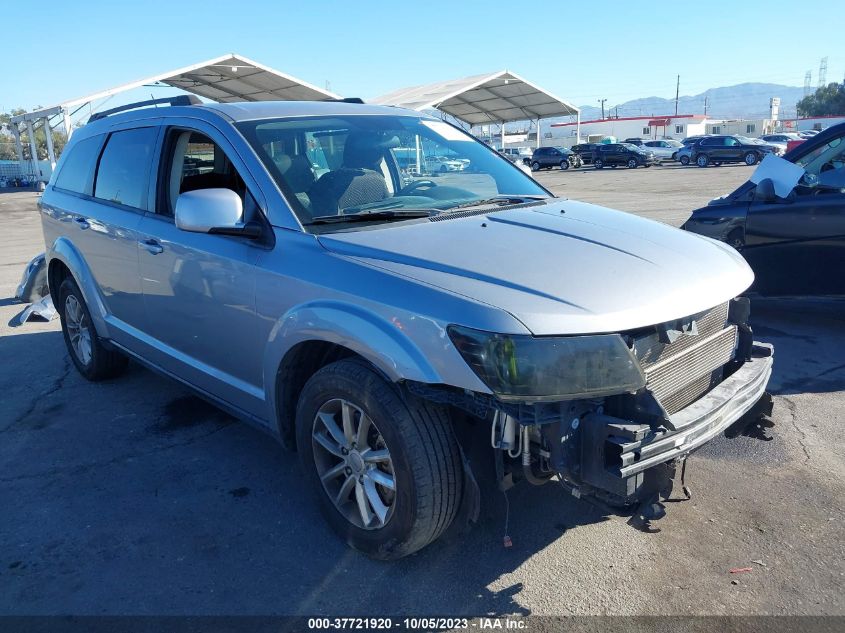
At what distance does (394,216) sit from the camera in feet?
11.0

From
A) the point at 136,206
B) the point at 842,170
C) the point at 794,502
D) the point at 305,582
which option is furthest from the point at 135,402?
the point at 842,170

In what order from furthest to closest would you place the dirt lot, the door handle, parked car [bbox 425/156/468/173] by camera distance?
parked car [bbox 425/156/468/173]
the door handle
the dirt lot

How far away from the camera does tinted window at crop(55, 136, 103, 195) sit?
5.07 metres

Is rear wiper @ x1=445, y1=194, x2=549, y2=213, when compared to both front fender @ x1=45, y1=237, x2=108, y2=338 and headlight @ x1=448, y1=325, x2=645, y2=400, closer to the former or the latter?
headlight @ x1=448, y1=325, x2=645, y2=400

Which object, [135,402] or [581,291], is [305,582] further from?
[135,402]

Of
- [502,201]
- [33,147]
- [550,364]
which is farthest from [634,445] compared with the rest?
[33,147]

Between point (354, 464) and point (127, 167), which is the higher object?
point (127, 167)

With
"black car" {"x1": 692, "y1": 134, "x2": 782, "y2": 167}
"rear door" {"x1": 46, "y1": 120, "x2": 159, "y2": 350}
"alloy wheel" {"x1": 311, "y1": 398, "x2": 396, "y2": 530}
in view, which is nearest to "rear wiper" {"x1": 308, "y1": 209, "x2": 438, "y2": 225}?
"alloy wheel" {"x1": 311, "y1": 398, "x2": 396, "y2": 530}

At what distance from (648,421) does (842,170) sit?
440 centimetres

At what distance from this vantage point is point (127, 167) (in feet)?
14.9

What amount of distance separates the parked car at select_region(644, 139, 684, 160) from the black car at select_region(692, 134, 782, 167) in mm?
5018

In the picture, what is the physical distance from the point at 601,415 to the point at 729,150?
41.6 metres

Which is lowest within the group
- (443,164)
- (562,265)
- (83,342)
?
(83,342)

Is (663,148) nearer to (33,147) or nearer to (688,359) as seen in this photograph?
(33,147)
